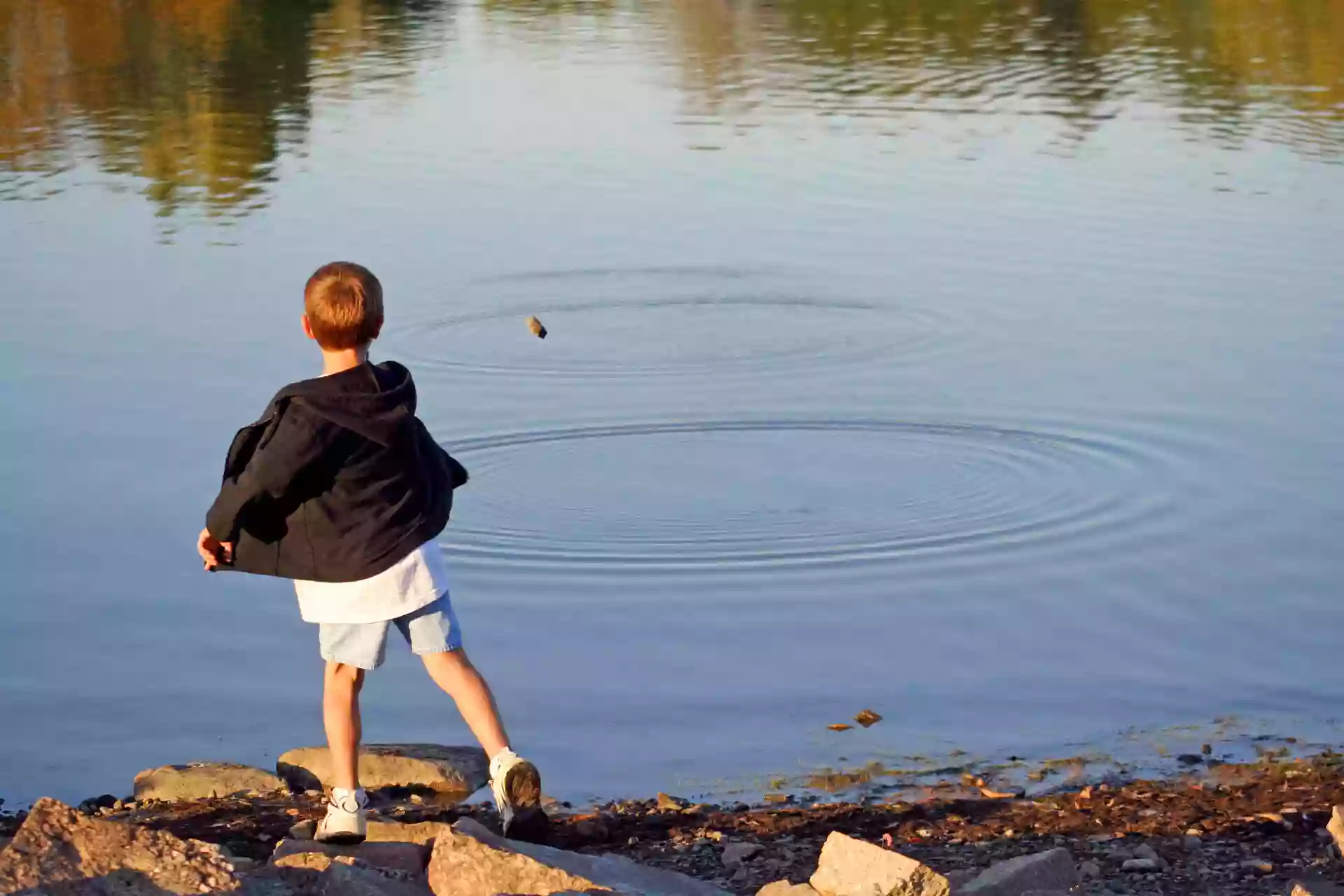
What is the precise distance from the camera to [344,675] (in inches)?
215

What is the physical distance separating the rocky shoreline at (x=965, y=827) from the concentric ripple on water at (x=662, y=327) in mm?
5934

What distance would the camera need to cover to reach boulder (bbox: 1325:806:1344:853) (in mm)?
5234

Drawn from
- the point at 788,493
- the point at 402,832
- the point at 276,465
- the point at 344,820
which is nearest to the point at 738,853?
the point at 402,832

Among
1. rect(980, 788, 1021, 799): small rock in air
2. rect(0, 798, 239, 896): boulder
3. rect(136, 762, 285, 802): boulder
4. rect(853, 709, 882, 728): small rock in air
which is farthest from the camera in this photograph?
rect(853, 709, 882, 728): small rock in air

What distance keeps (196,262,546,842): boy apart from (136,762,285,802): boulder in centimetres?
83

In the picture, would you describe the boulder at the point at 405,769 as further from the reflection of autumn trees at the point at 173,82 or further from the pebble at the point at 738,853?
the reflection of autumn trees at the point at 173,82

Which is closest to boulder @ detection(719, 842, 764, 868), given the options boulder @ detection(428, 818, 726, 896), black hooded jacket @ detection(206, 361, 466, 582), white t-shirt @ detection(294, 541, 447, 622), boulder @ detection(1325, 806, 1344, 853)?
boulder @ detection(428, 818, 726, 896)

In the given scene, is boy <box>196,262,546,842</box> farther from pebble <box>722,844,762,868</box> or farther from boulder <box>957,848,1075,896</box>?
boulder <box>957,848,1075,896</box>

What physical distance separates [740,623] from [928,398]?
3.54 meters

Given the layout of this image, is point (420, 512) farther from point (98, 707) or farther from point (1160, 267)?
point (1160, 267)

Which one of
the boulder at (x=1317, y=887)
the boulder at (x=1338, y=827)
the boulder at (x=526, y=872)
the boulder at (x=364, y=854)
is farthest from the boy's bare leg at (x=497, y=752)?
the boulder at (x=1338, y=827)

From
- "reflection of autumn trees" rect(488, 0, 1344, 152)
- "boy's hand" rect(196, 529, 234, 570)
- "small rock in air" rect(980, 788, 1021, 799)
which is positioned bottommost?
"reflection of autumn trees" rect(488, 0, 1344, 152)

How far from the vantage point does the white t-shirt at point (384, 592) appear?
5.34 meters

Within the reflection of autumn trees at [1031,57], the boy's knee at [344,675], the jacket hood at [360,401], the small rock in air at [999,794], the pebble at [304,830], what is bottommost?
the reflection of autumn trees at [1031,57]
